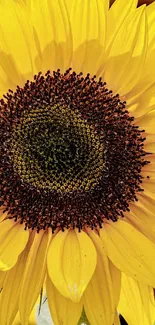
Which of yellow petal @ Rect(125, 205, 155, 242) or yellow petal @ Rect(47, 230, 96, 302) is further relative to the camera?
yellow petal @ Rect(125, 205, 155, 242)

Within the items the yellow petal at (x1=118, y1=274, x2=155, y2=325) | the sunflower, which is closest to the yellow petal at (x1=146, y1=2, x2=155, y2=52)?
the sunflower

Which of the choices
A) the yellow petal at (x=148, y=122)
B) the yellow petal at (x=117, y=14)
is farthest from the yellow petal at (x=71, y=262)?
the yellow petal at (x=117, y=14)

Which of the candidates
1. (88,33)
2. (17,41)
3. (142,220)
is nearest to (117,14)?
(88,33)

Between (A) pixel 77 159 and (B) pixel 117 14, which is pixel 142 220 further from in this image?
(B) pixel 117 14

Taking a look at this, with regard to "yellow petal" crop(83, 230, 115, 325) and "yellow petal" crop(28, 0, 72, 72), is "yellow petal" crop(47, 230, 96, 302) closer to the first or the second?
"yellow petal" crop(83, 230, 115, 325)

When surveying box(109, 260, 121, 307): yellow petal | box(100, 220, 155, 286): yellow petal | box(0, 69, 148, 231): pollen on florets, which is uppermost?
box(0, 69, 148, 231): pollen on florets

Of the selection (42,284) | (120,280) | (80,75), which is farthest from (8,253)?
(80,75)
